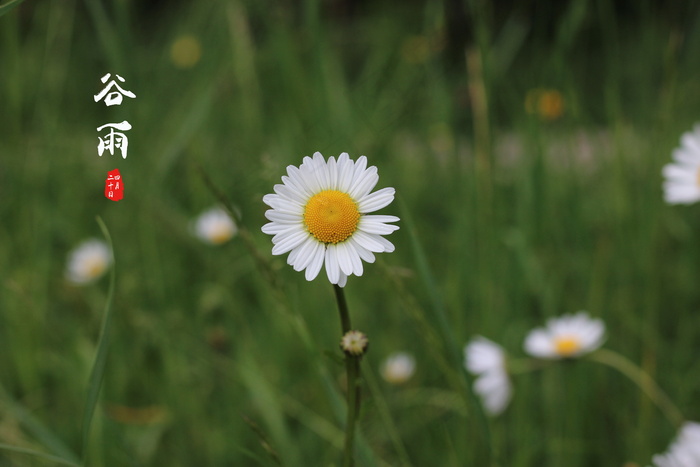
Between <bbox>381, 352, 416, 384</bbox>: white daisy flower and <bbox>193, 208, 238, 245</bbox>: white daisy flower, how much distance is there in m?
0.37

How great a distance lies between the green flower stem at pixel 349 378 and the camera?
342 millimetres

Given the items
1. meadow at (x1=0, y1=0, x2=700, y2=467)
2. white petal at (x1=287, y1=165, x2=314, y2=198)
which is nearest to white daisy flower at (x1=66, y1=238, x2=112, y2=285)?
meadow at (x1=0, y1=0, x2=700, y2=467)

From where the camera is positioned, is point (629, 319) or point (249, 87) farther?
point (249, 87)

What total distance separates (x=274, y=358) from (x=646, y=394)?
1.62ft

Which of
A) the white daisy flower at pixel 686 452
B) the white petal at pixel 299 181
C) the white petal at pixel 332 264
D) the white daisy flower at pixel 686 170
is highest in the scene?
the white daisy flower at pixel 686 170

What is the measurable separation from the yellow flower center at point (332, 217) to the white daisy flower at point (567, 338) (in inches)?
19.4

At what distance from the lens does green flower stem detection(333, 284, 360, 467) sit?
0.34 meters

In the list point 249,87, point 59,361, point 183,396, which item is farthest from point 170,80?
point 183,396

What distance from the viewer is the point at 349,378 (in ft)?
1.17

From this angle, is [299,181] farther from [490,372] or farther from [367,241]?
[490,372]

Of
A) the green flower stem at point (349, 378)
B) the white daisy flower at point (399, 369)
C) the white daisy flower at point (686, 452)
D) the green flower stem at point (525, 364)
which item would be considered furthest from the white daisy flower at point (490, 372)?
the green flower stem at point (349, 378)

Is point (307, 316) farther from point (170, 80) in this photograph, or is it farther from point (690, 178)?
point (170, 80)

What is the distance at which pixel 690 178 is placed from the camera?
739mm

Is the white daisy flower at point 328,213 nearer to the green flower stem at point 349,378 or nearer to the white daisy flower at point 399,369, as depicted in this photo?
the green flower stem at point 349,378
